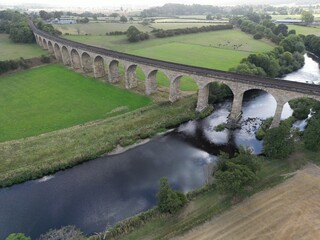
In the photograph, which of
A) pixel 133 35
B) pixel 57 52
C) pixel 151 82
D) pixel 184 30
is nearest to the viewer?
pixel 151 82

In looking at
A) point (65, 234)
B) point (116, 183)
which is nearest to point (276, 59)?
point (116, 183)

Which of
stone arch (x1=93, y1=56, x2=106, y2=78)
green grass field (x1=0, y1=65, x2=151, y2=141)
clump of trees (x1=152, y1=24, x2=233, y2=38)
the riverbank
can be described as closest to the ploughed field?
clump of trees (x1=152, y1=24, x2=233, y2=38)

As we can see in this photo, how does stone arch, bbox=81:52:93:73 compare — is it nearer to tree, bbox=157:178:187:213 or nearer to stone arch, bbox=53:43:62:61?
stone arch, bbox=53:43:62:61

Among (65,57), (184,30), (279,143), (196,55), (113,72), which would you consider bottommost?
(196,55)

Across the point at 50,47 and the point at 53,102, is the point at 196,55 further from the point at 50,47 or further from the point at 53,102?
the point at 53,102

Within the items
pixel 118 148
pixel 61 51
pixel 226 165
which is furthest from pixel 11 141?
pixel 61 51

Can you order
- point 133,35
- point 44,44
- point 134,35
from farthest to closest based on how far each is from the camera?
point 134,35 → point 133,35 → point 44,44
